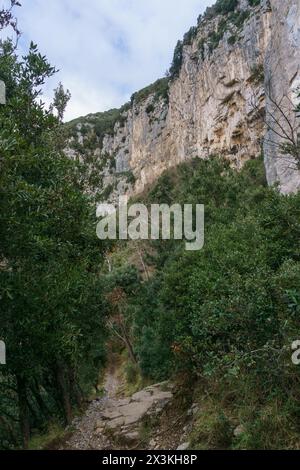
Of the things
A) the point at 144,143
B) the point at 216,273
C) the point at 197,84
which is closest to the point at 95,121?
the point at 144,143

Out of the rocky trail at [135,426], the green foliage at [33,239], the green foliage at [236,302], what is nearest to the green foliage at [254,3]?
the green foliage at [236,302]

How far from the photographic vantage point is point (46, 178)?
8688 millimetres

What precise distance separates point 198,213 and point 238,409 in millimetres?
16732

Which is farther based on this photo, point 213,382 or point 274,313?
point 213,382

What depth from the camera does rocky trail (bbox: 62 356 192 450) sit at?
26.2ft

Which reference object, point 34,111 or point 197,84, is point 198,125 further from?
point 34,111

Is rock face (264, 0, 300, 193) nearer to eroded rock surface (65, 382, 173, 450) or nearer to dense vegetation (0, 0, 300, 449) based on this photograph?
dense vegetation (0, 0, 300, 449)

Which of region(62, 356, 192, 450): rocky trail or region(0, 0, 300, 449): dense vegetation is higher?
region(0, 0, 300, 449): dense vegetation

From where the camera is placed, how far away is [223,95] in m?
47.3

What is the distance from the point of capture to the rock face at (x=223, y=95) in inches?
1042

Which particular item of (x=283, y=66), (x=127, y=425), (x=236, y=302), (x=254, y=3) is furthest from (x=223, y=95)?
(x=236, y=302)

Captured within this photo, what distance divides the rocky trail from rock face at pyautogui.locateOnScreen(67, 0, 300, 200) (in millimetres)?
15098

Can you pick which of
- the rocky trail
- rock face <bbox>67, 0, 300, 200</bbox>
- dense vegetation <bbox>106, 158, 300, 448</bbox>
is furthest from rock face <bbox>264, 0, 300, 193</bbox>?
the rocky trail

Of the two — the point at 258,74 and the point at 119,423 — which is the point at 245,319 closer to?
the point at 119,423
